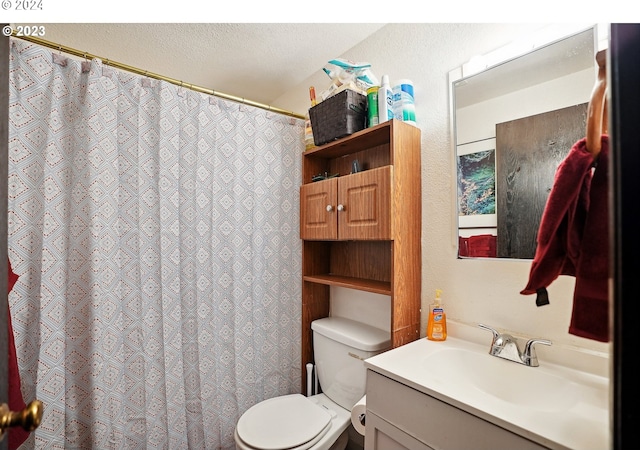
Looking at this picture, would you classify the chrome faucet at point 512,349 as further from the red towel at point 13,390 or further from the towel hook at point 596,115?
the red towel at point 13,390

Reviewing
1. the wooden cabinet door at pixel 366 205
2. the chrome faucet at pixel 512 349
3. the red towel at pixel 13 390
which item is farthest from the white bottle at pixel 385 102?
the red towel at pixel 13 390

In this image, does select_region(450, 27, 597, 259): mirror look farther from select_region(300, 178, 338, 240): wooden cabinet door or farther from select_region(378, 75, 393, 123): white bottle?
select_region(300, 178, 338, 240): wooden cabinet door

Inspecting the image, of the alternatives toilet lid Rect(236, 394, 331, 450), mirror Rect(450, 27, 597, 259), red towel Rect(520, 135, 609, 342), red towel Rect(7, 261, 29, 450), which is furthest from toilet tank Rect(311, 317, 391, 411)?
red towel Rect(7, 261, 29, 450)

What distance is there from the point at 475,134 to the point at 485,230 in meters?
0.37

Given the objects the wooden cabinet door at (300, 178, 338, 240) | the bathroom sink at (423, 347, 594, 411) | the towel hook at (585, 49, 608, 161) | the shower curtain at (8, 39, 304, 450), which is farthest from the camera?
the wooden cabinet door at (300, 178, 338, 240)

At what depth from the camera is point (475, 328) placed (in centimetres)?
119

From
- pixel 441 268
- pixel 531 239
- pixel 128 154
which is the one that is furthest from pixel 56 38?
pixel 531 239

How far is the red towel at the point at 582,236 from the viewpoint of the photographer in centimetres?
62

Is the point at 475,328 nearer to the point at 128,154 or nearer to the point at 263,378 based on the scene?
the point at 263,378

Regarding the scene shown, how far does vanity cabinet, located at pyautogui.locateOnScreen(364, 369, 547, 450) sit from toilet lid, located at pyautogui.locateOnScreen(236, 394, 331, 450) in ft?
1.14

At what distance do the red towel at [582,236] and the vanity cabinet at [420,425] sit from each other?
0.97 feet

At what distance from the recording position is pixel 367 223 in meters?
1.37

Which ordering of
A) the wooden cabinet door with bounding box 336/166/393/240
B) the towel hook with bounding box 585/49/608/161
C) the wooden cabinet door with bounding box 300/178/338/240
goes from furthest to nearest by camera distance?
the wooden cabinet door with bounding box 300/178/338/240 → the wooden cabinet door with bounding box 336/166/393/240 → the towel hook with bounding box 585/49/608/161

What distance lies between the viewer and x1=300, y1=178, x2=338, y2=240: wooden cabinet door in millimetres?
1556
